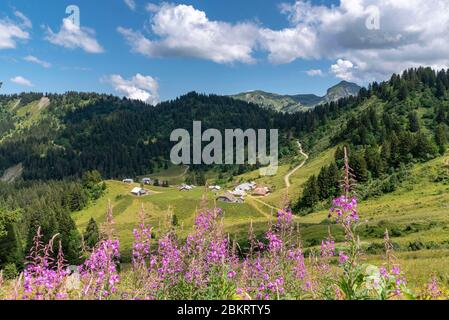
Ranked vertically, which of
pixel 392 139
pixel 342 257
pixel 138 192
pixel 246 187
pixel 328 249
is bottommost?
pixel 138 192

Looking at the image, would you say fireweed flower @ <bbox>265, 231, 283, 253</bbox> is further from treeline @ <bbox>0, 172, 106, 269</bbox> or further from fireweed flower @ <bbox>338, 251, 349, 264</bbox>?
treeline @ <bbox>0, 172, 106, 269</bbox>

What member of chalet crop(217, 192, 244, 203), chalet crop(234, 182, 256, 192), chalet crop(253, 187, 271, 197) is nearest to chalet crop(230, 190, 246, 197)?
chalet crop(253, 187, 271, 197)

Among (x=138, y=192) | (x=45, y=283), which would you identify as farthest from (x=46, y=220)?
(x=45, y=283)

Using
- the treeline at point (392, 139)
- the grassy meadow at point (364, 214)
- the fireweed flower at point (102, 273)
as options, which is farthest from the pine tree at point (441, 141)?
the fireweed flower at point (102, 273)

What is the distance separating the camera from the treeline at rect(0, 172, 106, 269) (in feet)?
216

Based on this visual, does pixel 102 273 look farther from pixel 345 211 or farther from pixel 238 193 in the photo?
pixel 238 193

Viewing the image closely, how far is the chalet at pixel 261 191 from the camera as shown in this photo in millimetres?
146175

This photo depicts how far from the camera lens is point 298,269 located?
826 centimetres

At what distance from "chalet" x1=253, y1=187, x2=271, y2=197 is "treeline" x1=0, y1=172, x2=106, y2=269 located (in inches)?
2441

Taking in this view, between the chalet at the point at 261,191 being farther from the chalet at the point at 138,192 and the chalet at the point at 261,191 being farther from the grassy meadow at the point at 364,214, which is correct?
the chalet at the point at 138,192

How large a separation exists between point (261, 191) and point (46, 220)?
246 ft

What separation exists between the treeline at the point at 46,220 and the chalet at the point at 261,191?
6201 centimetres

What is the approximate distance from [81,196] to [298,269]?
156468 millimetres

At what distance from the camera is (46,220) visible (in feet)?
345
